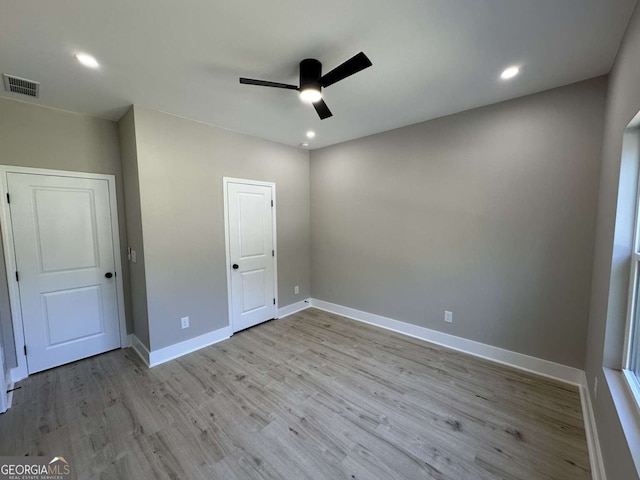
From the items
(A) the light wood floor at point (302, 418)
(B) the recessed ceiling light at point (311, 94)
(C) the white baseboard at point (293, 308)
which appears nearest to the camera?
(A) the light wood floor at point (302, 418)

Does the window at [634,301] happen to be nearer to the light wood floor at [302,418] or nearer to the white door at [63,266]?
the light wood floor at [302,418]

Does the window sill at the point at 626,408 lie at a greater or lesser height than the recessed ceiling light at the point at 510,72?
lesser

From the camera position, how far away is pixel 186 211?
2.96 m

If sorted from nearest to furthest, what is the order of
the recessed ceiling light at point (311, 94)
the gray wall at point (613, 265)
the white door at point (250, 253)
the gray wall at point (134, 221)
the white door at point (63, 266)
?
the gray wall at point (613, 265), the recessed ceiling light at point (311, 94), the white door at point (63, 266), the gray wall at point (134, 221), the white door at point (250, 253)

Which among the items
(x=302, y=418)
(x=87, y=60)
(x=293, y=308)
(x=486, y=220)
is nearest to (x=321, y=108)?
(x=87, y=60)

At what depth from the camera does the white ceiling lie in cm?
142

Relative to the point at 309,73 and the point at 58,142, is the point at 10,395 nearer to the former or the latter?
the point at 58,142

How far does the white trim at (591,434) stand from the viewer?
1508 millimetres

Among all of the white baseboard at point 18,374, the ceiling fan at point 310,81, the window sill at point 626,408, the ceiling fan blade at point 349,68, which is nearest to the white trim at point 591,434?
the window sill at point 626,408

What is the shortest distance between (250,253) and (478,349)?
3052mm

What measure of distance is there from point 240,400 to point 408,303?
226cm

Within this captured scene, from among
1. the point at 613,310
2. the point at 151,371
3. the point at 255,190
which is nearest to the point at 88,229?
the point at 151,371

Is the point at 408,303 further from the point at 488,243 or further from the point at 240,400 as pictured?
the point at 240,400

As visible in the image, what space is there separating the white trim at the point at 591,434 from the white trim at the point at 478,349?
5.2 inches
